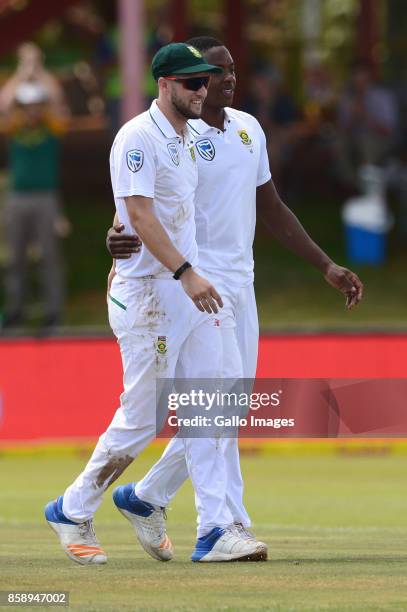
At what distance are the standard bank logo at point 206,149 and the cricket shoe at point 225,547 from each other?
66.4 inches

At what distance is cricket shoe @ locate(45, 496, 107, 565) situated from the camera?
7.69 meters

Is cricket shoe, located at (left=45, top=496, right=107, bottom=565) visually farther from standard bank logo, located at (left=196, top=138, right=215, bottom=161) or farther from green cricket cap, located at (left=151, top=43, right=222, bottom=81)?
green cricket cap, located at (left=151, top=43, right=222, bottom=81)

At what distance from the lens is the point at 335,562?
302 inches

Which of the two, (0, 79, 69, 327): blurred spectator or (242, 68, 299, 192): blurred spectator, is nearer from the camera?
(0, 79, 69, 327): blurred spectator

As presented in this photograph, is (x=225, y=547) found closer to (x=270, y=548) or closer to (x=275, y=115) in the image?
(x=270, y=548)

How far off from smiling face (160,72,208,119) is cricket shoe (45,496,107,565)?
1.81 meters

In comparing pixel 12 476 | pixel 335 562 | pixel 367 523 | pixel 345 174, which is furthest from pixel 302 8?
pixel 335 562

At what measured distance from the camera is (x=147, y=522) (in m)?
8.07

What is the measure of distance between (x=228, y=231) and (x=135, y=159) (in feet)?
2.70

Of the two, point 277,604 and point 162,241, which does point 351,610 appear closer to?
point 277,604

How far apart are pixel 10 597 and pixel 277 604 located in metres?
0.98

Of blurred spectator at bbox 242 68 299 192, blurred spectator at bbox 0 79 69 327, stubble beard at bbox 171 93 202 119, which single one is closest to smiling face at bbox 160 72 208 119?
stubble beard at bbox 171 93 202 119

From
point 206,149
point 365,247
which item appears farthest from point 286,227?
point 365,247

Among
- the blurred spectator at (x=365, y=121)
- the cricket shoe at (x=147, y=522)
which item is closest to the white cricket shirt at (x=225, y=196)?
the cricket shoe at (x=147, y=522)
